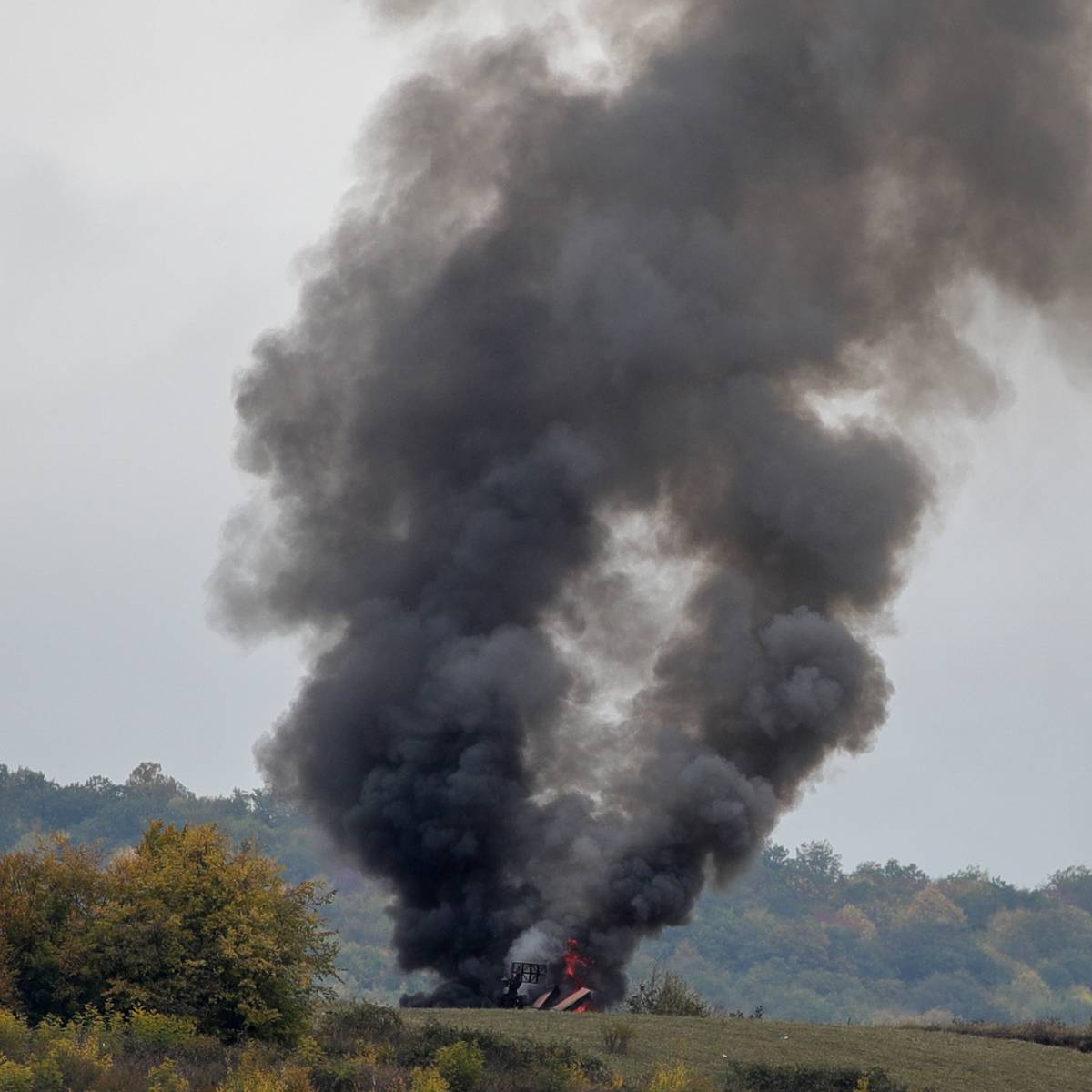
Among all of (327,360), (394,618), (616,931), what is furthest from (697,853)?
(327,360)

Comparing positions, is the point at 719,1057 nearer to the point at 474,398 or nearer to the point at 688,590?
the point at 688,590

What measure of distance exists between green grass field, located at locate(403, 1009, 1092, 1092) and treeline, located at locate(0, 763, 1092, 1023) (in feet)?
286

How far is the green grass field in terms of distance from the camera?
4266 cm

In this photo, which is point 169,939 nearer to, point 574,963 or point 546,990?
point 546,990

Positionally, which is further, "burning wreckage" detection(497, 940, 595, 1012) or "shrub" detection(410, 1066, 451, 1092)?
"burning wreckage" detection(497, 940, 595, 1012)

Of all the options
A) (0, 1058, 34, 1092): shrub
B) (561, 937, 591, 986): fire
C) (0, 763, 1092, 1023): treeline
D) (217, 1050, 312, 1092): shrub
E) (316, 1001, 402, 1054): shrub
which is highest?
(0, 763, 1092, 1023): treeline

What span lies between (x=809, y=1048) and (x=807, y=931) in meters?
129

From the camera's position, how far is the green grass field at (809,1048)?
1679 inches

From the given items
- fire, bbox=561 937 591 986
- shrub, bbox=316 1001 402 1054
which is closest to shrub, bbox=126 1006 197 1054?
shrub, bbox=316 1001 402 1054

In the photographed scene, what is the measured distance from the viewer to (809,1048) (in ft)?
150

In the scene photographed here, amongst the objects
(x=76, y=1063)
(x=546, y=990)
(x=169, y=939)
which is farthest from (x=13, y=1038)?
(x=546, y=990)

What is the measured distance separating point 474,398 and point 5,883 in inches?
1481

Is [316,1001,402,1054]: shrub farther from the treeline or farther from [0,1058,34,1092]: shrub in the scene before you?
the treeline

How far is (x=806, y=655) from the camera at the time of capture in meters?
65.2
